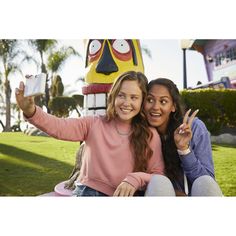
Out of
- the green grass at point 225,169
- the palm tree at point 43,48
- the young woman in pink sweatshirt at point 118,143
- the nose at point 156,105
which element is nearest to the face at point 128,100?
the young woman in pink sweatshirt at point 118,143

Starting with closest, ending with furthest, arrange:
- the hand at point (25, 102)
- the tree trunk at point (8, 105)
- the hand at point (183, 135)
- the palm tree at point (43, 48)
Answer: the hand at point (25, 102) < the hand at point (183, 135) < the palm tree at point (43, 48) < the tree trunk at point (8, 105)

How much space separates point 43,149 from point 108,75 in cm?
73

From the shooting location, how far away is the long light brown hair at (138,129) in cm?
206

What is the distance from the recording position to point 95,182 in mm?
2076

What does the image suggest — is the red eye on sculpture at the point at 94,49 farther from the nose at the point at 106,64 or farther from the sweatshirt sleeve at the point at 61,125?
the sweatshirt sleeve at the point at 61,125

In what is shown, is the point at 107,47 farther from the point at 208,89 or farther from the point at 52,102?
the point at 208,89

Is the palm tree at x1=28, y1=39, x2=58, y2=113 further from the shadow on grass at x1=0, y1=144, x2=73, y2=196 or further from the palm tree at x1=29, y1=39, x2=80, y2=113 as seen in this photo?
the shadow on grass at x1=0, y1=144, x2=73, y2=196

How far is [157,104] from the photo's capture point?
2.17 meters

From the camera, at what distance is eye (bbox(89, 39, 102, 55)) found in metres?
2.65

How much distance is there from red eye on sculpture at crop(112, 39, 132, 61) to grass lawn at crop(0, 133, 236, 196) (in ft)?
2.36

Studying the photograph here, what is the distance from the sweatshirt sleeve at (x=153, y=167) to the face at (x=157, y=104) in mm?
72

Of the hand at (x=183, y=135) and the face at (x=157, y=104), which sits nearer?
the hand at (x=183, y=135)
